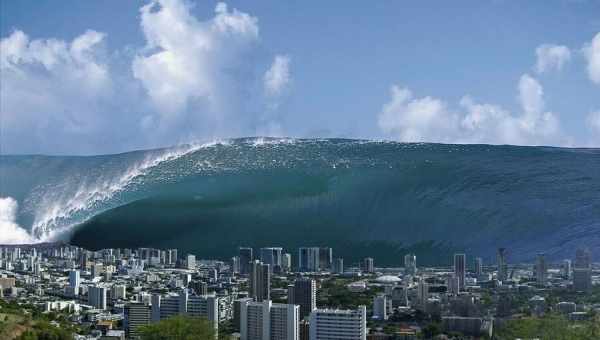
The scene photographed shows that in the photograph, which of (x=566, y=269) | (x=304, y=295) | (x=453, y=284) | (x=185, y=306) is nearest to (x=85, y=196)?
(x=185, y=306)

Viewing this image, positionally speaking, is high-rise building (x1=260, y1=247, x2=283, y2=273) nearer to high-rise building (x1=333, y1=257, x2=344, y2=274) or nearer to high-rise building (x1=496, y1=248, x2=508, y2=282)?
high-rise building (x1=333, y1=257, x2=344, y2=274)

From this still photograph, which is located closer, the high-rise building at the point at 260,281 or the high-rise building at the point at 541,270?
the high-rise building at the point at 541,270

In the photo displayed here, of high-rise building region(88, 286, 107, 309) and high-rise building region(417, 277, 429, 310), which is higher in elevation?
high-rise building region(417, 277, 429, 310)

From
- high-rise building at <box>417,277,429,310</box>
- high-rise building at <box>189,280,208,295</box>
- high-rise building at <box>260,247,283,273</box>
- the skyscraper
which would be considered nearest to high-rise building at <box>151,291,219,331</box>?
high-rise building at <box>189,280,208,295</box>

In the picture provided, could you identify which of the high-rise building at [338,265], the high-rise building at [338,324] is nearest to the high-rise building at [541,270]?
the high-rise building at [338,324]

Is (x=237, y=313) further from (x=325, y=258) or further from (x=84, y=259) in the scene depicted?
(x=84, y=259)

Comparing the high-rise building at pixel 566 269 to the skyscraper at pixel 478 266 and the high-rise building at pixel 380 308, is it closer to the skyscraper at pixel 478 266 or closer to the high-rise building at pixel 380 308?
the skyscraper at pixel 478 266
